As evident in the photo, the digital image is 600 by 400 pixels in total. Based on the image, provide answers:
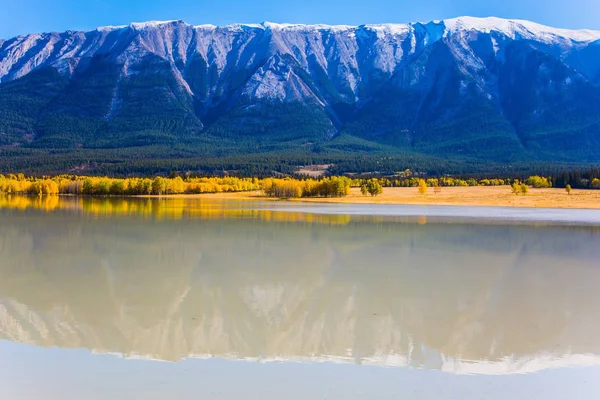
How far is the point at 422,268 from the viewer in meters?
26.0

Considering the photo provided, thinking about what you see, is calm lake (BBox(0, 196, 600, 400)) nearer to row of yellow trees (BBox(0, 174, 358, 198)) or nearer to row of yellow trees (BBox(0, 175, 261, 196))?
row of yellow trees (BBox(0, 174, 358, 198))

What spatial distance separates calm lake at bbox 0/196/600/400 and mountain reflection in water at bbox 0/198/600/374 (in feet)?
0.24

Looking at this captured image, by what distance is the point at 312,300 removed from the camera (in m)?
19.1

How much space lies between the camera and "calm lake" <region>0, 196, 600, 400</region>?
39.3ft

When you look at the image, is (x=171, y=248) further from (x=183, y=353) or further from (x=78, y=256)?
(x=183, y=353)

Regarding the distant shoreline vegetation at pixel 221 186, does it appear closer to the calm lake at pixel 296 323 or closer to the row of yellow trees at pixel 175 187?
the row of yellow trees at pixel 175 187

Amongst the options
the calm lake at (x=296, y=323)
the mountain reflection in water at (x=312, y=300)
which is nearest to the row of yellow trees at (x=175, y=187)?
the mountain reflection in water at (x=312, y=300)

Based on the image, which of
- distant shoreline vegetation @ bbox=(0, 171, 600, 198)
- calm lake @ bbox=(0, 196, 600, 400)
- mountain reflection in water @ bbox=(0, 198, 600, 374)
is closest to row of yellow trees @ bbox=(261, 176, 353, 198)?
distant shoreline vegetation @ bbox=(0, 171, 600, 198)

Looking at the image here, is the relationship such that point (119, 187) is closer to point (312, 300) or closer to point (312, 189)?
point (312, 189)

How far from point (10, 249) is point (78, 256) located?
4779 millimetres

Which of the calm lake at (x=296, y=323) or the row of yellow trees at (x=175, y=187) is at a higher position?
the calm lake at (x=296, y=323)

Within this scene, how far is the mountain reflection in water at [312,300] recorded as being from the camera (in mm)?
14156

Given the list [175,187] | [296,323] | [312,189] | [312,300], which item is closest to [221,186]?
[175,187]

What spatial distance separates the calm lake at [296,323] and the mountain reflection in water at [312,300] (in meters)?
0.07
